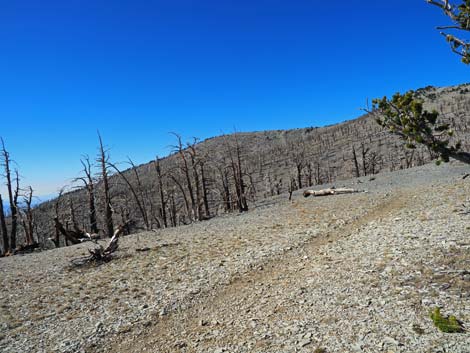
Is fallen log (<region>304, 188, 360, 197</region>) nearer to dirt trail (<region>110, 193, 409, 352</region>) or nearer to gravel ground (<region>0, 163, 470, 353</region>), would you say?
gravel ground (<region>0, 163, 470, 353</region>)

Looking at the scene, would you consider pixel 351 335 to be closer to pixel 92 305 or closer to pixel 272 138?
pixel 92 305

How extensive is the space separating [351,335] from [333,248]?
6734 mm

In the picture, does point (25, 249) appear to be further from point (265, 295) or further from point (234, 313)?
point (265, 295)

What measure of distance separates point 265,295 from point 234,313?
4.04 feet

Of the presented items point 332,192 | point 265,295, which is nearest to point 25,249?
point 265,295

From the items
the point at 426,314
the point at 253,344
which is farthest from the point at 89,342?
the point at 426,314

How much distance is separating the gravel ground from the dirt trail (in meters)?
0.03

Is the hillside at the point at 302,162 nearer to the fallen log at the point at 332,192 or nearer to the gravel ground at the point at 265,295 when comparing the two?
the fallen log at the point at 332,192

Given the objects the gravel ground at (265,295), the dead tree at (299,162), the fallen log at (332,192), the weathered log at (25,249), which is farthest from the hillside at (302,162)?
the gravel ground at (265,295)

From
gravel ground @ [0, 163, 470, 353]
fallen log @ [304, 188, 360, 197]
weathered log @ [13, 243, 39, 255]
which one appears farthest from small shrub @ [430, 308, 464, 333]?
weathered log @ [13, 243, 39, 255]

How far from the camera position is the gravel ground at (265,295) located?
21.6 ft

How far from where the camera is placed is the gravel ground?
21.6 feet

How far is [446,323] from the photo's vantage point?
5809 mm

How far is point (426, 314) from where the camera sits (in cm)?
652
